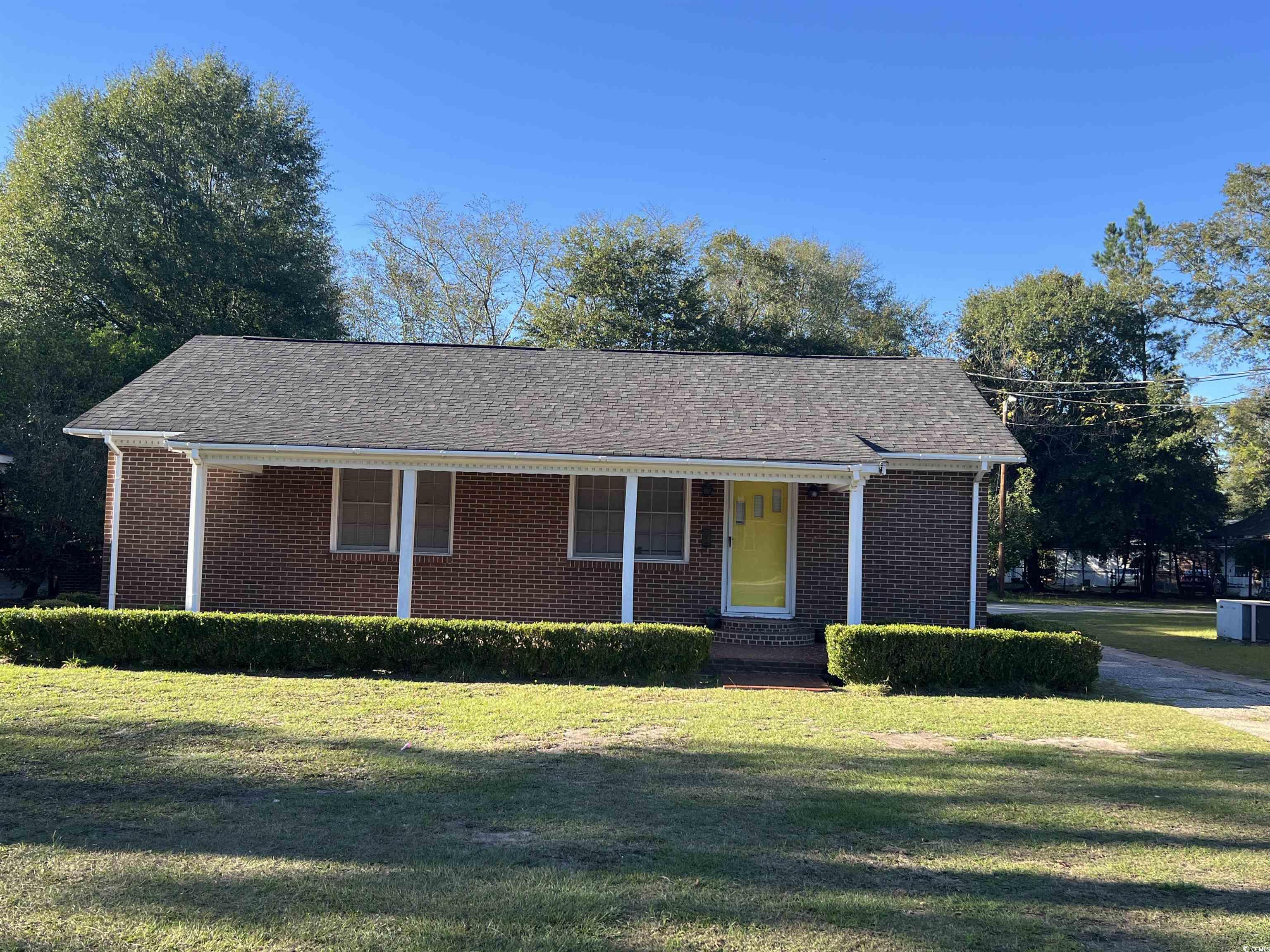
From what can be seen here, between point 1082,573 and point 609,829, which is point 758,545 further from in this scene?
point 1082,573

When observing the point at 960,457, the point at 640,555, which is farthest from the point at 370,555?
the point at 960,457

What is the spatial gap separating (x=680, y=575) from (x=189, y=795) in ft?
26.9

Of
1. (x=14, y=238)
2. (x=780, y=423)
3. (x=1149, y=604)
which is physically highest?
(x=14, y=238)

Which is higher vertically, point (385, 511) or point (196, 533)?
point (385, 511)

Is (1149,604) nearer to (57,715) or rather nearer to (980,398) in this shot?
(980,398)

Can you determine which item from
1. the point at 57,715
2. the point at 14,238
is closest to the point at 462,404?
the point at 57,715

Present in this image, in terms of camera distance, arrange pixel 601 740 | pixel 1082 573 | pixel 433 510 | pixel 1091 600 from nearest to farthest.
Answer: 1. pixel 601 740
2. pixel 433 510
3. pixel 1091 600
4. pixel 1082 573

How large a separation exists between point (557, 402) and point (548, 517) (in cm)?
180

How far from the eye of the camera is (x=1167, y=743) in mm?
7496

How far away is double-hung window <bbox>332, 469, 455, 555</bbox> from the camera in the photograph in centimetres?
1274

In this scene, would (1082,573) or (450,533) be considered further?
(1082,573)

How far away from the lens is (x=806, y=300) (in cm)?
3900

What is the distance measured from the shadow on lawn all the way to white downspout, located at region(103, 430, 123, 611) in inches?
247

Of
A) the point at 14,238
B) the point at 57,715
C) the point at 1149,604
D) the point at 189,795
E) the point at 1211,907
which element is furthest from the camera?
the point at 1149,604
